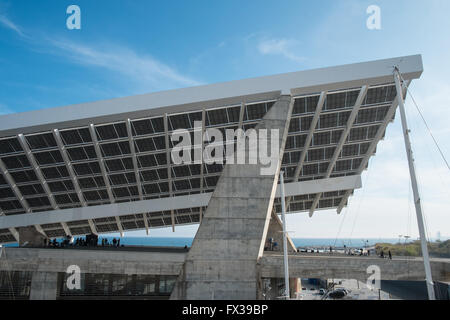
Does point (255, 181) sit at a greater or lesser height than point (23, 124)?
lesser

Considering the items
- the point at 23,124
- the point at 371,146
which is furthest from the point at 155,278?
the point at 371,146

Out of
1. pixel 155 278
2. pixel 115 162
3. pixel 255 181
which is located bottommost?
pixel 155 278

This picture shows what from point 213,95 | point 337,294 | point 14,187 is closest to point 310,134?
point 213,95

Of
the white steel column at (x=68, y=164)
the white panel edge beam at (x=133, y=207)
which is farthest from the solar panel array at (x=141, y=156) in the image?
the white panel edge beam at (x=133, y=207)

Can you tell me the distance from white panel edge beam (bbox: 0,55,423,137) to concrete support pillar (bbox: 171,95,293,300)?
2724mm

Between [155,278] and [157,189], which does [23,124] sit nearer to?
[157,189]

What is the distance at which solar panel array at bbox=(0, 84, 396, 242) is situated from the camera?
22266 mm

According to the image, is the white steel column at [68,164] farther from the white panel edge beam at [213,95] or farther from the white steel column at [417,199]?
the white steel column at [417,199]

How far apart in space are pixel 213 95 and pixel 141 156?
28.7ft

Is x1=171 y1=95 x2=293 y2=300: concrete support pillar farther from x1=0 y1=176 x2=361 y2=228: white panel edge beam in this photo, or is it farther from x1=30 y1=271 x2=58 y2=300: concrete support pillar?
x1=0 y1=176 x2=361 y2=228: white panel edge beam

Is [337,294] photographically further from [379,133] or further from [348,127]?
[348,127]

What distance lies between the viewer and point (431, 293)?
11883mm

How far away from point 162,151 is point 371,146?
18.0m
